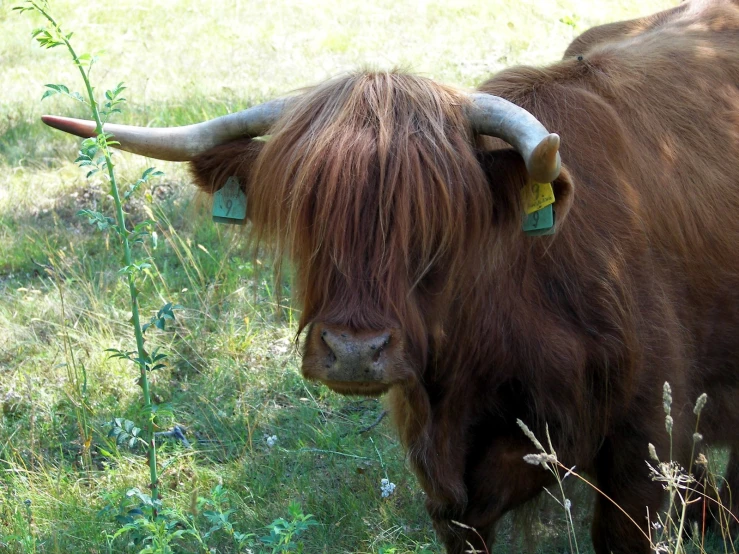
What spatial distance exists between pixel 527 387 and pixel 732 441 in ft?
4.74

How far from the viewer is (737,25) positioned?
15.7ft

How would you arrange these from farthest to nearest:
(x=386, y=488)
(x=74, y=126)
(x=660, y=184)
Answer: (x=386, y=488), (x=660, y=184), (x=74, y=126)

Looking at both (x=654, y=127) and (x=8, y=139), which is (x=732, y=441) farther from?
(x=8, y=139)

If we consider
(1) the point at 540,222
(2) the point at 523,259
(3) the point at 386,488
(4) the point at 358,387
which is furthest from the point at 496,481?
(1) the point at 540,222

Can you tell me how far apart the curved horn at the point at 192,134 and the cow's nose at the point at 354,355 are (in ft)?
3.33

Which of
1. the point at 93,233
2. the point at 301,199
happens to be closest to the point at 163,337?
the point at 93,233

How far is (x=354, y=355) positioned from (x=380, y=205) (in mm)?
493

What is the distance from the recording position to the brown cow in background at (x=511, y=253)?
298 cm

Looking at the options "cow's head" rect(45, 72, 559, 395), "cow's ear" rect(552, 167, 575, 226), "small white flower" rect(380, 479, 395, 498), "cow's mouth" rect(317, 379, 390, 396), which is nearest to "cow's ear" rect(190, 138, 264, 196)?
"cow's head" rect(45, 72, 559, 395)

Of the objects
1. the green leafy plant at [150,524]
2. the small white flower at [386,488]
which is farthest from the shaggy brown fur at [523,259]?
the green leafy plant at [150,524]

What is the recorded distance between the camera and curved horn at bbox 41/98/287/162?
345cm

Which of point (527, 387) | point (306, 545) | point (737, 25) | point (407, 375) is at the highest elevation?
point (737, 25)

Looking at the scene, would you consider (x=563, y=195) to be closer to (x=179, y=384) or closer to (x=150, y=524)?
(x=150, y=524)

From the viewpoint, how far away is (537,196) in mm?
3033
